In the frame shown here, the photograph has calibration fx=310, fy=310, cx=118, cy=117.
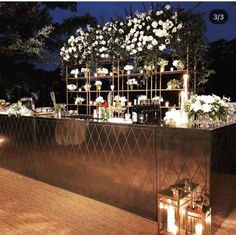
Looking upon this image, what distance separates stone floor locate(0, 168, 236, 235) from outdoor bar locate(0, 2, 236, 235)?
5.1 inches

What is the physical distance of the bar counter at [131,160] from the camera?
2.89 metres

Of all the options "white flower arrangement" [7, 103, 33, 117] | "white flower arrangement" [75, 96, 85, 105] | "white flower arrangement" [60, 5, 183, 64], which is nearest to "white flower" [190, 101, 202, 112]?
"white flower arrangement" [60, 5, 183, 64]

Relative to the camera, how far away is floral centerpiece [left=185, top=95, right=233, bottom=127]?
2947mm

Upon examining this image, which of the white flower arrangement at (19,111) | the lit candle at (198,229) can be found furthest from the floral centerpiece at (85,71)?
the lit candle at (198,229)

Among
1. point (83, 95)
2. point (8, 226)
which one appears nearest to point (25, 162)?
point (8, 226)

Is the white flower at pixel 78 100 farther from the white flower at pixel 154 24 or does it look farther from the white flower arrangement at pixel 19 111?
the white flower at pixel 154 24

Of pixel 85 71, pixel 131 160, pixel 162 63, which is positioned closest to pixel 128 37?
→ pixel 162 63

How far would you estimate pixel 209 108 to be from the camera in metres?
2.94

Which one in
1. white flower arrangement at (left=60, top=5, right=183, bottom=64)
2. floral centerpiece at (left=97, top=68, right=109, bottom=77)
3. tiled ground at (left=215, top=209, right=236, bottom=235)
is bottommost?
tiled ground at (left=215, top=209, right=236, bottom=235)

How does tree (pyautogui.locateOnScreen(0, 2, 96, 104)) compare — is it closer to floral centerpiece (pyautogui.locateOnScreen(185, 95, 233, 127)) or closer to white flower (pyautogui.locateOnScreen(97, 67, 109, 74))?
white flower (pyautogui.locateOnScreen(97, 67, 109, 74))

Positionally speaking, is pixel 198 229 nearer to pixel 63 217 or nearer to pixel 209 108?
pixel 209 108

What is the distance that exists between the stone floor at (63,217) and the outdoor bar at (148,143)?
5.1 inches

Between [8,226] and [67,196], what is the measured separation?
974 millimetres

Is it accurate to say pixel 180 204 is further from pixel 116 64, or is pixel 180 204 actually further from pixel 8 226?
pixel 116 64
